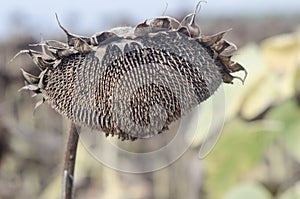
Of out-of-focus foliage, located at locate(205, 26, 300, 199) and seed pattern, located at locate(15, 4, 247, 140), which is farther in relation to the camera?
out-of-focus foliage, located at locate(205, 26, 300, 199)

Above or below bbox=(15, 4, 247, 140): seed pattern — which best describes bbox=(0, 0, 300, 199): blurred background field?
below

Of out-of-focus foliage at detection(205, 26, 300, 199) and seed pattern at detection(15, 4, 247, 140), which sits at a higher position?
seed pattern at detection(15, 4, 247, 140)

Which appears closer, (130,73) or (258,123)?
(130,73)

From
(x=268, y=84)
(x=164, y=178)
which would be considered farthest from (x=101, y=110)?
(x=164, y=178)

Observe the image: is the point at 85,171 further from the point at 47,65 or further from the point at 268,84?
the point at 47,65

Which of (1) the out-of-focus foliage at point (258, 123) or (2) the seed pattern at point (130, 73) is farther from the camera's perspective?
(1) the out-of-focus foliage at point (258, 123)

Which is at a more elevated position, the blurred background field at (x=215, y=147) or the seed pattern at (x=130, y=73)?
the seed pattern at (x=130, y=73)

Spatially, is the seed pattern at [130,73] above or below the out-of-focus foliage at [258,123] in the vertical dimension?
above

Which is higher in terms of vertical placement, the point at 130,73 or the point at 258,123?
the point at 130,73
